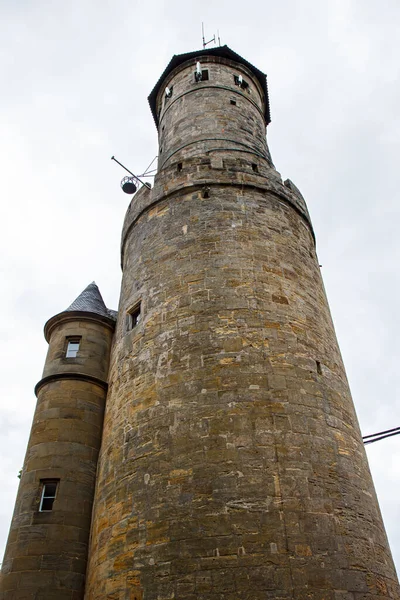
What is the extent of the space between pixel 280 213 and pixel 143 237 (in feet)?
10.9

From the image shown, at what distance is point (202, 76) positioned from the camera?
18438 mm

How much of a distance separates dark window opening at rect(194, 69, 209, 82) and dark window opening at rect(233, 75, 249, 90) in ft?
3.36

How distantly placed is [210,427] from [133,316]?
3959 mm

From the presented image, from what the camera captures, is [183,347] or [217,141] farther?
[217,141]

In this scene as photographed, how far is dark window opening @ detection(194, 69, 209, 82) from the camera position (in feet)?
59.3

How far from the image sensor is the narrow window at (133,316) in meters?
11.3

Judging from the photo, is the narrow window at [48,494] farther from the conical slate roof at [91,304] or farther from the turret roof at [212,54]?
the turret roof at [212,54]

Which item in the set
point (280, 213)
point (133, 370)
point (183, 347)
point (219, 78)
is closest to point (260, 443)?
point (183, 347)

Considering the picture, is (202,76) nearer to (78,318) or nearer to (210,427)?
(78,318)

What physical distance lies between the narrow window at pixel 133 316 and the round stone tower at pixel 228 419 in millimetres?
32

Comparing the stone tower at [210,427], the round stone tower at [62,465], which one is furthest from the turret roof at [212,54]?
the round stone tower at [62,465]

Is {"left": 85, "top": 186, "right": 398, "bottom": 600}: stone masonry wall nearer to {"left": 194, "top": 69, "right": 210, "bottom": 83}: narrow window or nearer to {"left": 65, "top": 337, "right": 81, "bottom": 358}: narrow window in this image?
{"left": 65, "top": 337, "right": 81, "bottom": 358}: narrow window

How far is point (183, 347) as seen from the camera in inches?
375

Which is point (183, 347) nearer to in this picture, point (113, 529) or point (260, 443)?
point (260, 443)
